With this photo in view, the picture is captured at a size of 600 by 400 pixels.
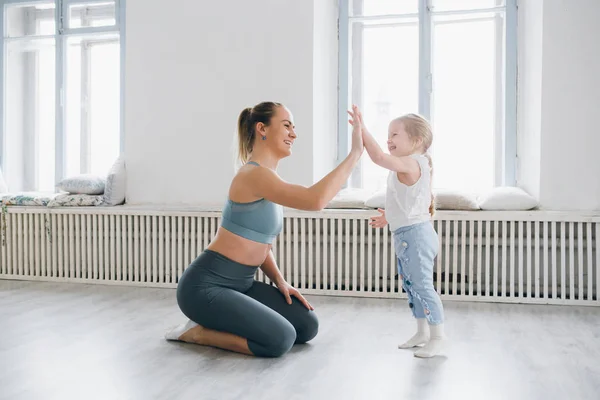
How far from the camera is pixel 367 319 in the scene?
328 cm

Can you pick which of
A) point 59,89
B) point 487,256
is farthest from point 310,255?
point 59,89

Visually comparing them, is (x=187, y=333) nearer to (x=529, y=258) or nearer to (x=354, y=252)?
(x=354, y=252)

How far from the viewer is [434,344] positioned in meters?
2.54

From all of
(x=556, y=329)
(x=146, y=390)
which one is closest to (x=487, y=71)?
(x=556, y=329)

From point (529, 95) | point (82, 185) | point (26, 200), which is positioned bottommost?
point (26, 200)

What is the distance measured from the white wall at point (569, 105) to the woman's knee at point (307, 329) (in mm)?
1822

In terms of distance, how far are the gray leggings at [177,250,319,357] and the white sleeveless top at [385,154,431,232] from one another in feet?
1.91

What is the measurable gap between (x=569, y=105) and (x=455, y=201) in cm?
88

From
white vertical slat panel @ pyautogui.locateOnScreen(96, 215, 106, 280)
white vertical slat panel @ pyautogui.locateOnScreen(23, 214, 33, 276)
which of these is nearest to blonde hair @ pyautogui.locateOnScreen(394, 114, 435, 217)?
white vertical slat panel @ pyautogui.locateOnScreen(96, 215, 106, 280)

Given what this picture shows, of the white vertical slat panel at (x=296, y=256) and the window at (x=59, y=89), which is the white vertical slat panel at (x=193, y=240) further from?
the window at (x=59, y=89)

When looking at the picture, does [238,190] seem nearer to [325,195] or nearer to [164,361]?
[325,195]

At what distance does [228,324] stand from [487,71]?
9.43 feet

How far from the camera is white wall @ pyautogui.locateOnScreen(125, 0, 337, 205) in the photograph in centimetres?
416

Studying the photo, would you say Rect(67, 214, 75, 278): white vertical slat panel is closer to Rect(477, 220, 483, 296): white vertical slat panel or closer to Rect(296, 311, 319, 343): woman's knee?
Rect(296, 311, 319, 343): woman's knee
